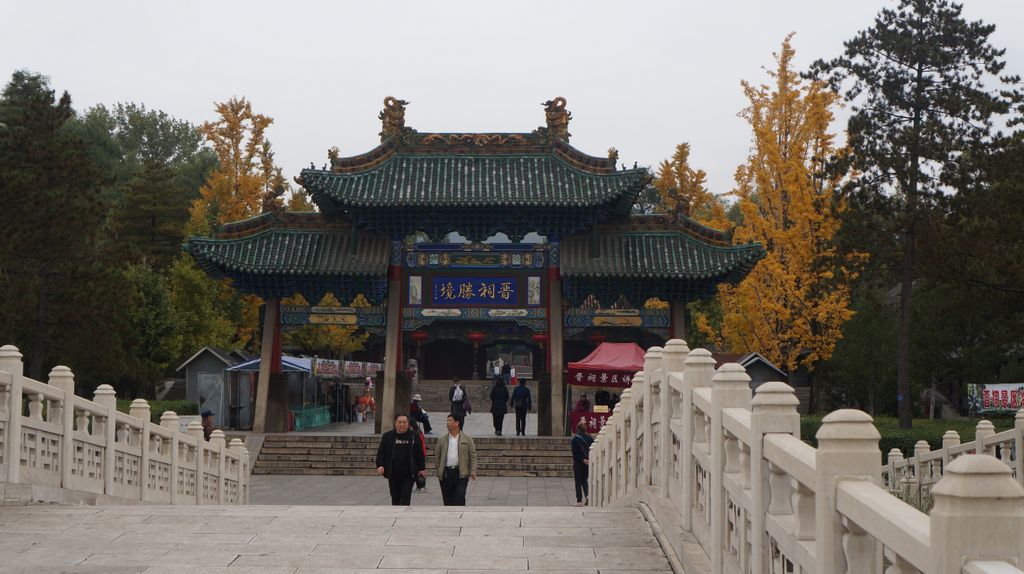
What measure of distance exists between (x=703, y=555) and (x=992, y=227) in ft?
59.5

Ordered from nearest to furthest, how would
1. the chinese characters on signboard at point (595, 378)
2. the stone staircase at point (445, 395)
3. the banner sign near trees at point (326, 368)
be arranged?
the chinese characters on signboard at point (595, 378) < the banner sign near trees at point (326, 368) < the stone staircase at point (445, 395)

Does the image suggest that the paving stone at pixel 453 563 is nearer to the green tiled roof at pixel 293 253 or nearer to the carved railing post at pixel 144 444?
the carved railing post at pixel 144 444

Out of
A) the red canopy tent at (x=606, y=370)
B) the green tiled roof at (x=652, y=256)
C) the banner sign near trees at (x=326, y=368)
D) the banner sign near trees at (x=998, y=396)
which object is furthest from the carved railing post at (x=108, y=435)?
the banner sign near trees at (x=998, y=396)

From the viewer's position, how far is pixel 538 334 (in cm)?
2577

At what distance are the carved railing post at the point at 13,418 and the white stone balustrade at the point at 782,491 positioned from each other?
209 inches

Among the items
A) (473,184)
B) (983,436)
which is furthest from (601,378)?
(983,436)

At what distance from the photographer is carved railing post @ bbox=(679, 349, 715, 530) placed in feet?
21.7

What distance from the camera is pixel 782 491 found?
466 centimetres

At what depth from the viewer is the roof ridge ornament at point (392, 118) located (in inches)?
1048

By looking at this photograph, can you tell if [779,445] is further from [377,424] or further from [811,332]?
[811,332]

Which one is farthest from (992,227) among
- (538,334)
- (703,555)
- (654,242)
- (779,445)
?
(779,445)

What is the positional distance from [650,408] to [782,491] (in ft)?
13.4

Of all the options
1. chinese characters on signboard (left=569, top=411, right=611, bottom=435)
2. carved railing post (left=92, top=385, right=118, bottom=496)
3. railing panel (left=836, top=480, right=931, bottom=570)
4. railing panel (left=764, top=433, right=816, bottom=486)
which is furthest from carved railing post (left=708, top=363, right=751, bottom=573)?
chinese characters on signboard (left=569, top=411, right=611, bottom=435)

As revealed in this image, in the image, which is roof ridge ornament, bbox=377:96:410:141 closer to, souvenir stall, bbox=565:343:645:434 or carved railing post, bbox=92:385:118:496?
souvenir stall, bbox=565:343:645:434
